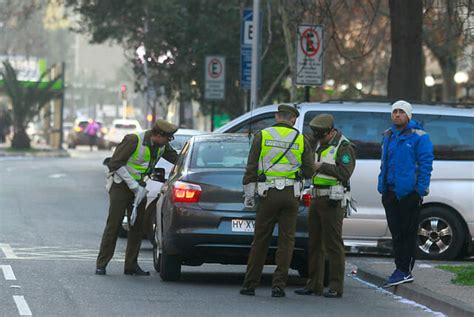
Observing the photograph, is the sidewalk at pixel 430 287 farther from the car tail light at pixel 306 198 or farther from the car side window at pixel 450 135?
the car side window at pixel 450 135

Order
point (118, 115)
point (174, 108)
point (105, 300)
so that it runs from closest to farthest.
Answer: point (105, 300) → point (174, 108) → point (118, 115)

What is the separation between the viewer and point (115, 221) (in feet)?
48.5

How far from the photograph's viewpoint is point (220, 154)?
1416 cm

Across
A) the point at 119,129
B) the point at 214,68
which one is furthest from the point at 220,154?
the point at 119,129

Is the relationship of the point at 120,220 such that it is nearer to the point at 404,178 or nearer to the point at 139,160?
the point at 139,160

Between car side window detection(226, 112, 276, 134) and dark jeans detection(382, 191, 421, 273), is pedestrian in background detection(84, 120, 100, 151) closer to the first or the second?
car side window detection(226, 112, 276, 134)

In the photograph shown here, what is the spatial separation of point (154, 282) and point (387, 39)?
33.4 meters

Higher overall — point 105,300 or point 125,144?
point 125,144

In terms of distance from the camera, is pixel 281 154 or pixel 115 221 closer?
pixel 281 154

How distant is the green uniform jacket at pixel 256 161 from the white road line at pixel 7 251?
4349 mm

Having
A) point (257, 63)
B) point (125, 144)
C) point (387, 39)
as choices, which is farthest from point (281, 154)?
point (387, 39)

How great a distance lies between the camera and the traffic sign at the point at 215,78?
30.9 metres

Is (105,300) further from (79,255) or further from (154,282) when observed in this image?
(79,255)

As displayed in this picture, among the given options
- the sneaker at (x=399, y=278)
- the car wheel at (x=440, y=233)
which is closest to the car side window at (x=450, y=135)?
the car wheel at (x=440, y=233)
